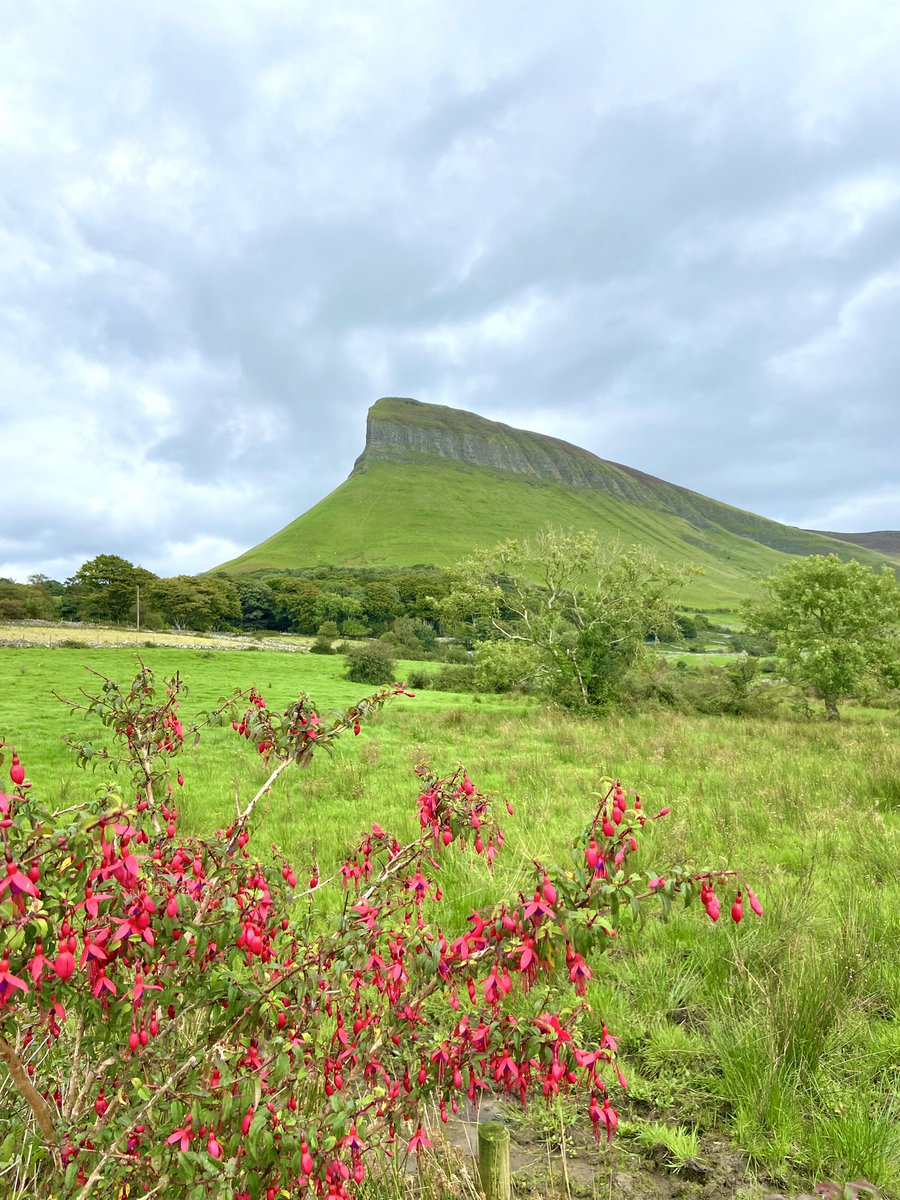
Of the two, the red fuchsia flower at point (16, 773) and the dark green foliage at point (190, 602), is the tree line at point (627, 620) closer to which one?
the red fuchsia flower at point (16, 773)

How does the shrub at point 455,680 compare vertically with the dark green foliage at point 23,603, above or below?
below

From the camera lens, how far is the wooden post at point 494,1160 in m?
2.93

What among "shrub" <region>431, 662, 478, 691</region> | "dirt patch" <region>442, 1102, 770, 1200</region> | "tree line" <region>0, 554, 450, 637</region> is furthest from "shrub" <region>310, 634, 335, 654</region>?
"dirt patch" <region>442, 1102, 770, 1200</region>

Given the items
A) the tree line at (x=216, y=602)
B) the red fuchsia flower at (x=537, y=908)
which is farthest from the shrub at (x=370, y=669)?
the red fuchsia flower at (x=537, y=908)

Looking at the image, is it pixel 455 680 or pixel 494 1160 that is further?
pixel 455 680

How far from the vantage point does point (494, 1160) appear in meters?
2.93

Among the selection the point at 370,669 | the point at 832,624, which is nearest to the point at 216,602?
the point at 370,669

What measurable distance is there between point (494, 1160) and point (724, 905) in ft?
16.4

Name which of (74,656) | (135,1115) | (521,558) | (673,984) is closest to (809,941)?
(673,984)

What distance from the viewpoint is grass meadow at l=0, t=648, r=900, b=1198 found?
3.73m

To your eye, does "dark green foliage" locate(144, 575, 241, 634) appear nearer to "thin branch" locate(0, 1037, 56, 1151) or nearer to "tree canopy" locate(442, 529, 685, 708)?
"tree canopy" locate(442, 529, 685, 708)

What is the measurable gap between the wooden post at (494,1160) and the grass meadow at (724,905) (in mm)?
948

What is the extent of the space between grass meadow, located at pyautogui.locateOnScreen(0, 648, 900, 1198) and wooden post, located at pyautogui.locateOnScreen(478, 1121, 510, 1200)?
0.95 m

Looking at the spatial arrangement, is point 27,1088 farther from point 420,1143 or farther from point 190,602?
point 190,602
